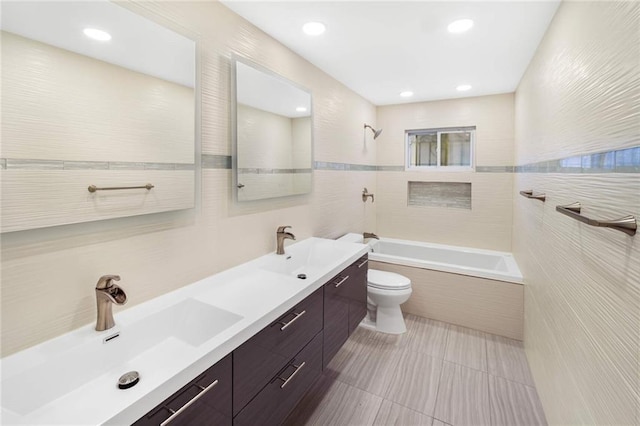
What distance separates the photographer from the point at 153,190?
1351mm

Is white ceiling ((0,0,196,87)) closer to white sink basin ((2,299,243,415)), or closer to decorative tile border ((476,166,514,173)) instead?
white sink basin ((2,299,243,415))

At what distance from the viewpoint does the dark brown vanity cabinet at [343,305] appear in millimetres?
1817

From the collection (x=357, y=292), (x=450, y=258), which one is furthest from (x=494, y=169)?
(x=357, y=292)

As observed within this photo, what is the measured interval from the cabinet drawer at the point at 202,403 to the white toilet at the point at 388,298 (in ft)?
6.07

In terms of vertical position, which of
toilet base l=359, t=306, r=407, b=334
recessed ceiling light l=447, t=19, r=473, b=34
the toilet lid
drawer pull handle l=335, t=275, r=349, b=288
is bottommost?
toilet base l=359, t=306, r=407, b=334

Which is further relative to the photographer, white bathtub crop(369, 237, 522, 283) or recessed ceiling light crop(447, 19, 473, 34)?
white bathtub crop(369, 237, 522, 283)

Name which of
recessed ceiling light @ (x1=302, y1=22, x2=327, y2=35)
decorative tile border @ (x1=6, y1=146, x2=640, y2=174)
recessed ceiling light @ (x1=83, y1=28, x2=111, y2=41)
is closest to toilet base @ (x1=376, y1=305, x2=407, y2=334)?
decorative tile border @ (x1=6, y1=146, x2=640, y2=174)

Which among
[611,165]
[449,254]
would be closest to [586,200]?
[611,165]

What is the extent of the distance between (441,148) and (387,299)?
2280 mm

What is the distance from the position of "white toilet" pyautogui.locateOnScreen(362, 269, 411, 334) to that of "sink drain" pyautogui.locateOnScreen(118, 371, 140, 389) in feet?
6.79

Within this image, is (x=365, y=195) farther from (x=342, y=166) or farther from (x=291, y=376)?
(x=291, y=376)

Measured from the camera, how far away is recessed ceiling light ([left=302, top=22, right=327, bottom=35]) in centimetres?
195

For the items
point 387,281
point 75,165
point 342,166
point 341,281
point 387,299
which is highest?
point 342,166

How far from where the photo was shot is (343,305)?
202 centimetres
